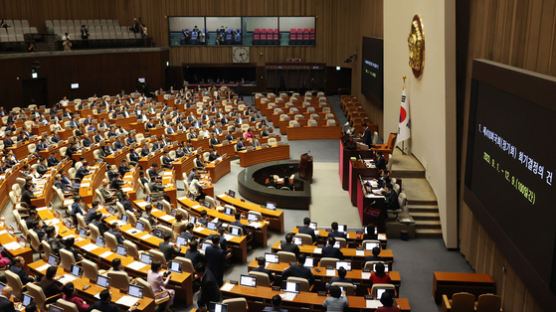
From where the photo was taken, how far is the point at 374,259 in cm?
1055

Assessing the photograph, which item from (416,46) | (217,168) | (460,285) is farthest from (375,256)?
(217,168)

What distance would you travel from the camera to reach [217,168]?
18594 millimetres

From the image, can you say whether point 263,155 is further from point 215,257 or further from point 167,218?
point 215,257

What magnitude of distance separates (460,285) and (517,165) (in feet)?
9.90

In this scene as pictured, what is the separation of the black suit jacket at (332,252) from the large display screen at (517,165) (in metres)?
2.91

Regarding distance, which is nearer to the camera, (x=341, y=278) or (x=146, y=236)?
(x=341, y=278)

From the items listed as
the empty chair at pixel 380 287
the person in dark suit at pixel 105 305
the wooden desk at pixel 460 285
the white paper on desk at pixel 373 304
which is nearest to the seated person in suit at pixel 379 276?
the empty chair at pixel 380 287

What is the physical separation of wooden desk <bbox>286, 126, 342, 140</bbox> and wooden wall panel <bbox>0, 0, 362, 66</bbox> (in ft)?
42.6

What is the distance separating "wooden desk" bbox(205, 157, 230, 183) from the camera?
18203mm

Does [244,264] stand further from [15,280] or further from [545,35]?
[545,35]

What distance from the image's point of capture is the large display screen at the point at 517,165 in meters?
7.18

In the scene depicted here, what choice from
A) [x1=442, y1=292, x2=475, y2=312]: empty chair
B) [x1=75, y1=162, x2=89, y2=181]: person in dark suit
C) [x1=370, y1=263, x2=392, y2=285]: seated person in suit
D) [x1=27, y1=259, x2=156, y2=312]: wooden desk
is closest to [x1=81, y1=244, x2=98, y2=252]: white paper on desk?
[x1=27, y1=259, x2=156, y2=312]: wooden desk

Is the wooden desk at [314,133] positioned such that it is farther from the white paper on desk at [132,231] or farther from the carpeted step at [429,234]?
the white paper on desk at [132,231]

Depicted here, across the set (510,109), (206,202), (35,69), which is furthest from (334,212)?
(35,69)
